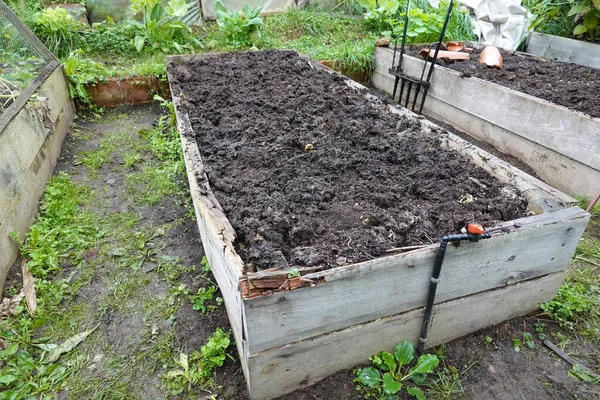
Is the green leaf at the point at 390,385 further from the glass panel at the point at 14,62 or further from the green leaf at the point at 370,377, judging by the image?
the glass panel at the point at 14,62

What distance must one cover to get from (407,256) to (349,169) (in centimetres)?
100

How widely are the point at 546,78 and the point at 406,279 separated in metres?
3.50

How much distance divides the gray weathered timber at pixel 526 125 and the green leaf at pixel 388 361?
229 cm

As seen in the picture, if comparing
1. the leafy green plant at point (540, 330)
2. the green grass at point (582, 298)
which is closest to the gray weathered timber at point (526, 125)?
the green grass at point (582, 298)

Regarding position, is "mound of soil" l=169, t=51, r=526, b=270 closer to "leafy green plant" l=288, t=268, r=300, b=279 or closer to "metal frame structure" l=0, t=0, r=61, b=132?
"leafy green plant" l=288, t=268, r=300, b=279

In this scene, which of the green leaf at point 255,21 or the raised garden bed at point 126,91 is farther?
the green leaf at point 255,21

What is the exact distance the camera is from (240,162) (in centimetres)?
243

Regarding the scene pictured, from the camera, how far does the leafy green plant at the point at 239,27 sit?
225 inches

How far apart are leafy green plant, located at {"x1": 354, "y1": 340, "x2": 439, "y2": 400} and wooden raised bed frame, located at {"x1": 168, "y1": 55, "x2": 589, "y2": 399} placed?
56 millimetres

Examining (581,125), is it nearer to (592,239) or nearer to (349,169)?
(592,239)

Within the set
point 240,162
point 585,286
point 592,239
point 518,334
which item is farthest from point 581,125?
point 240,162

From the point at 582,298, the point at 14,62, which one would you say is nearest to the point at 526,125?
the point at 582,298

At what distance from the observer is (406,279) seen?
1547 millimetres

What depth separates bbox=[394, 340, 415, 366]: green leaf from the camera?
166 centimetres
